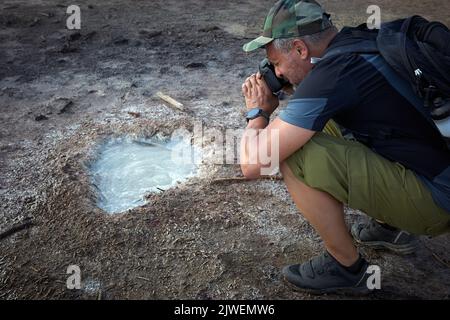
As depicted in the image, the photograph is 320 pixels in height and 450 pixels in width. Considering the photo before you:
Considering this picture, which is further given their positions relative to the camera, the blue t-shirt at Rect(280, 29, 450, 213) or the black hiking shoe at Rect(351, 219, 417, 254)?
the black hiking shoe at Rect(351, 219, 417, 254)

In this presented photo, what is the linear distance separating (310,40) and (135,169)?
6.51 ft

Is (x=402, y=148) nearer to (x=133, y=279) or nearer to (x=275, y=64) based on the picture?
(x=275, y=64)

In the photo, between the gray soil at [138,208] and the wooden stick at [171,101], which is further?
the wooden stick at [171,101]

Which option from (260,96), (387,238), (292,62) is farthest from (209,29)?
(387,238)

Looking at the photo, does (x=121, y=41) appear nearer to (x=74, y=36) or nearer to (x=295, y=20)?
(x=74, y=36)

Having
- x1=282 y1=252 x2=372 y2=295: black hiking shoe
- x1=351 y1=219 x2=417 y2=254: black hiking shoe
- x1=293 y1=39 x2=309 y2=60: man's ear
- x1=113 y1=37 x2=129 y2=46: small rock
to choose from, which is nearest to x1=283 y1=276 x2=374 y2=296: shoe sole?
x1=282 y1=252 x2=372 y2=295: black hiking shoe

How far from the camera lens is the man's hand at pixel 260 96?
2697mm

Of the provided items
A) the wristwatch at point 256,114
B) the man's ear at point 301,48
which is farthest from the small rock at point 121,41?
the man's ear at point 301,48

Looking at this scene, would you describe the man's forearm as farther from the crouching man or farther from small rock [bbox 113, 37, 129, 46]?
small rock [bbox 113, 37, 129, 46]

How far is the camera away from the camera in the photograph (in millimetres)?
2657

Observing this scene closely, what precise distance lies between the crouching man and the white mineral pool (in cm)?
131

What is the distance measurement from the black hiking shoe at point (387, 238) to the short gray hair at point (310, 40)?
124cm

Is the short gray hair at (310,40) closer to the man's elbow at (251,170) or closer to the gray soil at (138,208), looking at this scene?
the man's elbow at (251,170)
